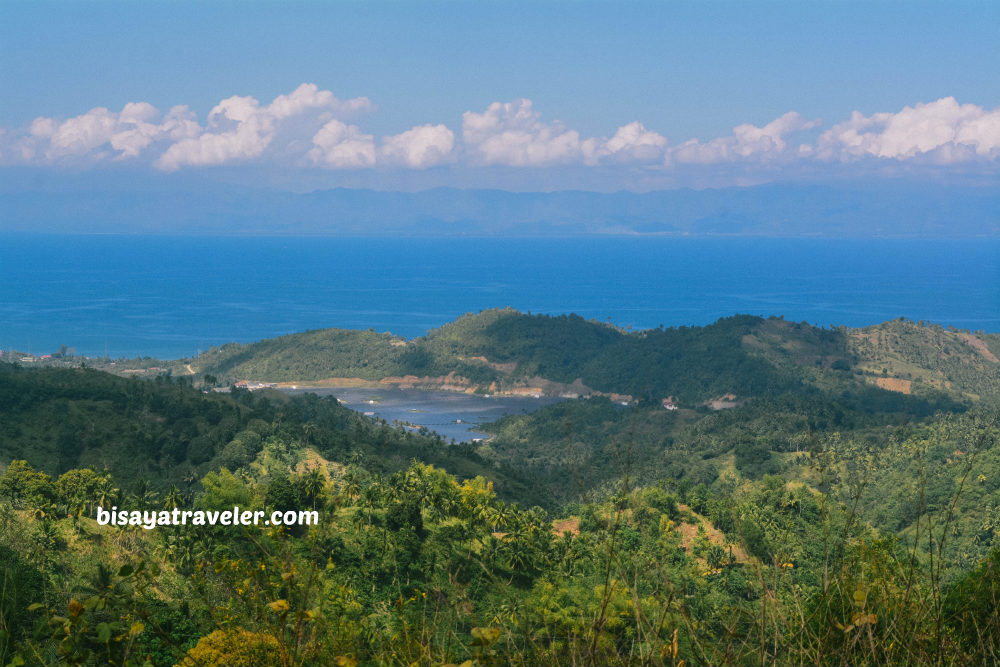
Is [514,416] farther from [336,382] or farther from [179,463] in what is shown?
[179,463]

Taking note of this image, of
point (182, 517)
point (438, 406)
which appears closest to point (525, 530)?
point (182, 517)

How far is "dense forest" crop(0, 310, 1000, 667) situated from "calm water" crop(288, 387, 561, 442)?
20.6ft

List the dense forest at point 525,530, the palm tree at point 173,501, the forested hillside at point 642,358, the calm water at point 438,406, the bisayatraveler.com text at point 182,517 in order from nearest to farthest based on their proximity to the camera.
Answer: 1. the dense forest at point 525,530
2. the bisayatraveler.com text at point 182,517
3. the palm tree at point 173,501
4. the calm water at point 438,406
5. the forested hillside at point 642,358

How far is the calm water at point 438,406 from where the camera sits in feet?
356

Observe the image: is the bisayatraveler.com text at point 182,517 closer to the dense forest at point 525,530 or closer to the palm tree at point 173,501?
the dense forest at point 525,530

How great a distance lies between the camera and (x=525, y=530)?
3622cm

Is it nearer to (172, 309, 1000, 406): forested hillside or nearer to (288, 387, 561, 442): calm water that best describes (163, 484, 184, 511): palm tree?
(288, 387, 561, 442): calm water

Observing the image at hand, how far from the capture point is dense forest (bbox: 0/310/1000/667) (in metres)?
5.31

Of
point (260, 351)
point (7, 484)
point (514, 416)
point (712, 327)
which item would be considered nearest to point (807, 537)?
point (7, 484)

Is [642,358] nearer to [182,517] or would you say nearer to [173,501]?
[173,501]

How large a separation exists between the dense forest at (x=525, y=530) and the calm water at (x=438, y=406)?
6274 millimetres

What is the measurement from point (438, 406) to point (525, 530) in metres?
85.4

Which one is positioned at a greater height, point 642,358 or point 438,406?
point 642,358

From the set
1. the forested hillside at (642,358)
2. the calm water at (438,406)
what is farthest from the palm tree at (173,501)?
the forested hillside at (642,358)
